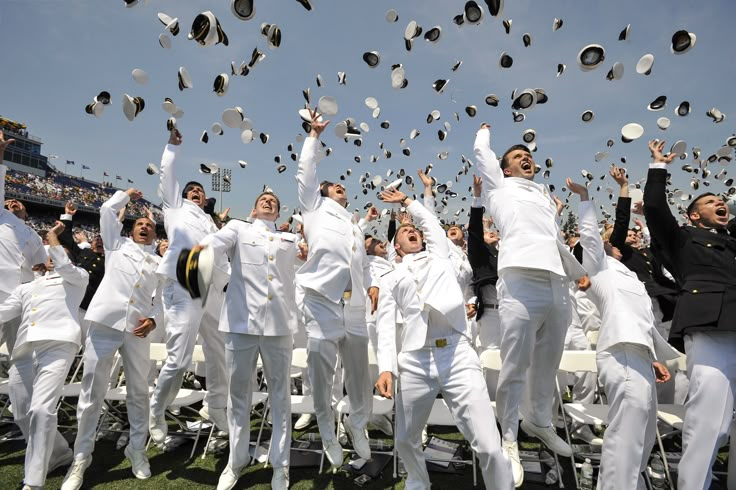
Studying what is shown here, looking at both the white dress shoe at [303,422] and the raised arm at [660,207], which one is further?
the white dress shoe at [303,422]

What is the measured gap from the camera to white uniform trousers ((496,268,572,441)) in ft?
11.7

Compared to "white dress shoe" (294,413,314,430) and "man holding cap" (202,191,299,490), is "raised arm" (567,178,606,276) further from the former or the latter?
"white dress shoe" (294,413,314,430)

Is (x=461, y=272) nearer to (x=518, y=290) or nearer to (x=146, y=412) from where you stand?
(x=518, y=290)

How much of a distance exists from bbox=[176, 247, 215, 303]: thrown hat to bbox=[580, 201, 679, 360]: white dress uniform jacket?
3.35 m

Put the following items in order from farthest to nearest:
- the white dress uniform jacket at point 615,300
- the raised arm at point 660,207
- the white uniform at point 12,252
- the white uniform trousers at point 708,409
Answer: the white uniform at point 12,252, the raised arm at point 660,207, the white dress uniform jacket at point 615,300, the white uniform trousers at point 708,409

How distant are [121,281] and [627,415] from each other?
5.20 meters

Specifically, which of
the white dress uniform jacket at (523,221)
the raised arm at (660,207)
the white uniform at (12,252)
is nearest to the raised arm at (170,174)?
the white uniform at (12,252)

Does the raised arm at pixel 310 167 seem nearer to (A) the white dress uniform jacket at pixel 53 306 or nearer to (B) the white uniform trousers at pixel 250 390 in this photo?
(B) the white uniform trousers at pixel 250 390

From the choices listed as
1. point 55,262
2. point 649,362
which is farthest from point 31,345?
point 649,362

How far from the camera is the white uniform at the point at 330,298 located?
410 cm

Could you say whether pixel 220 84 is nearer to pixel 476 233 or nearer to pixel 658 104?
pixel 476 233

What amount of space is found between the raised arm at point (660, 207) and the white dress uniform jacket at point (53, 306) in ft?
19.6

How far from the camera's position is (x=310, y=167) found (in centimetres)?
430

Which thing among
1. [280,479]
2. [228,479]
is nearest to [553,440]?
[280,479]
